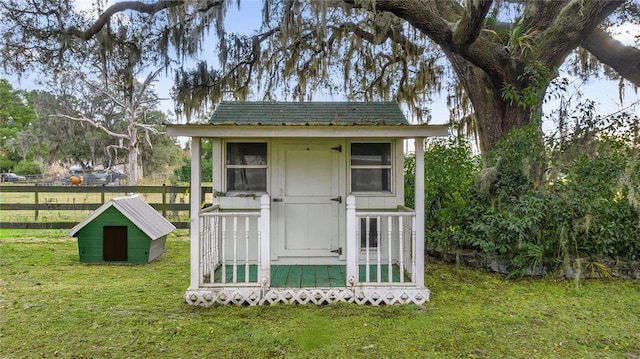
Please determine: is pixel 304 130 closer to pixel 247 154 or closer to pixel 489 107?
pixel 247 154

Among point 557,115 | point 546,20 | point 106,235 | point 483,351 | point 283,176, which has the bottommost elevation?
point 483,351

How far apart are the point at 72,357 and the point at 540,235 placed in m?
5.53

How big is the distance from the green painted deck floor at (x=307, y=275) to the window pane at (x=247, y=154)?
1.46m

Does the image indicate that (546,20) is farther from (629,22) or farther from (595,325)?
(595,325)

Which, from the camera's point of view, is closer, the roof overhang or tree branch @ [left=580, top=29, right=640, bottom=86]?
the roof overhang

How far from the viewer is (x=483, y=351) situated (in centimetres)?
287

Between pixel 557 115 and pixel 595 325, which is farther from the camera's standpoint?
pixel 557 115

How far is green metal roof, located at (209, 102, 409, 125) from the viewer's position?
16.7ft

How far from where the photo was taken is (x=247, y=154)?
4898 millimetres

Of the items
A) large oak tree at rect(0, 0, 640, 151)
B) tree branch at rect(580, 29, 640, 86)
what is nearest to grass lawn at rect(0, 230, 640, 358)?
large oak tree at rect(0, 0, 640, 151)

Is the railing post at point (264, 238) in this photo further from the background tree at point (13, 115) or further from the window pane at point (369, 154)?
the background tree at point (13, 115)

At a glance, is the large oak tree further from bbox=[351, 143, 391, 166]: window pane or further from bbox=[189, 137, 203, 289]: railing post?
bbox=[189, 137, 203, 289]: railing post

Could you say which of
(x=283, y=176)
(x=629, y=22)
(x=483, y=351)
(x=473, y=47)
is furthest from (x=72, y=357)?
(x=629, y=22)

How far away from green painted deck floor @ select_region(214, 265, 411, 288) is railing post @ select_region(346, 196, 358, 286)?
0.65ft
